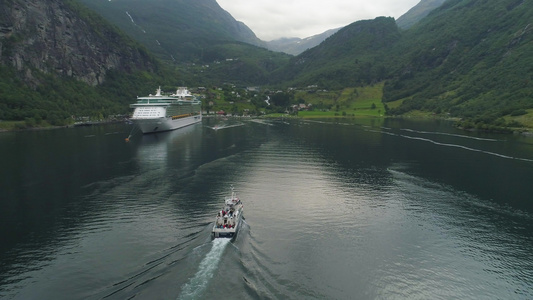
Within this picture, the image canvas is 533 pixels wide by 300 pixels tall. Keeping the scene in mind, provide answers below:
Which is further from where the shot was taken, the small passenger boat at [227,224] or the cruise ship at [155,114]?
the cruise ship at [155,114]

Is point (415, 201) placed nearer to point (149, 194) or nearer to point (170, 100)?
point (149, 194)

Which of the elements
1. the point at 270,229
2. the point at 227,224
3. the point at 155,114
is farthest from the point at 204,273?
the point at 155,114

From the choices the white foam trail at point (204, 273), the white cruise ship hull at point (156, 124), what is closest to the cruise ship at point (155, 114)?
the white cruise ship hull at point (156, 124)

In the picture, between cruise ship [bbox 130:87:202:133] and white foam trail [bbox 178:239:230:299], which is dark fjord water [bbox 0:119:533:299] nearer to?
white foam trail [bbox 178:239:230:299]

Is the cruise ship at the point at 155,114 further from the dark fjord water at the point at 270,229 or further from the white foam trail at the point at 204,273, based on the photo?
the white foam trail at the point at 204,273

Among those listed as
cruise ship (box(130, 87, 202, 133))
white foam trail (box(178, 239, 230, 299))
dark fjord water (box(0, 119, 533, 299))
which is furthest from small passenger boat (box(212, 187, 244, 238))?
cruise ship (box(130, 87, 202, 133))

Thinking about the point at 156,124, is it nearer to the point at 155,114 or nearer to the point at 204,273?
the point at 155,114
